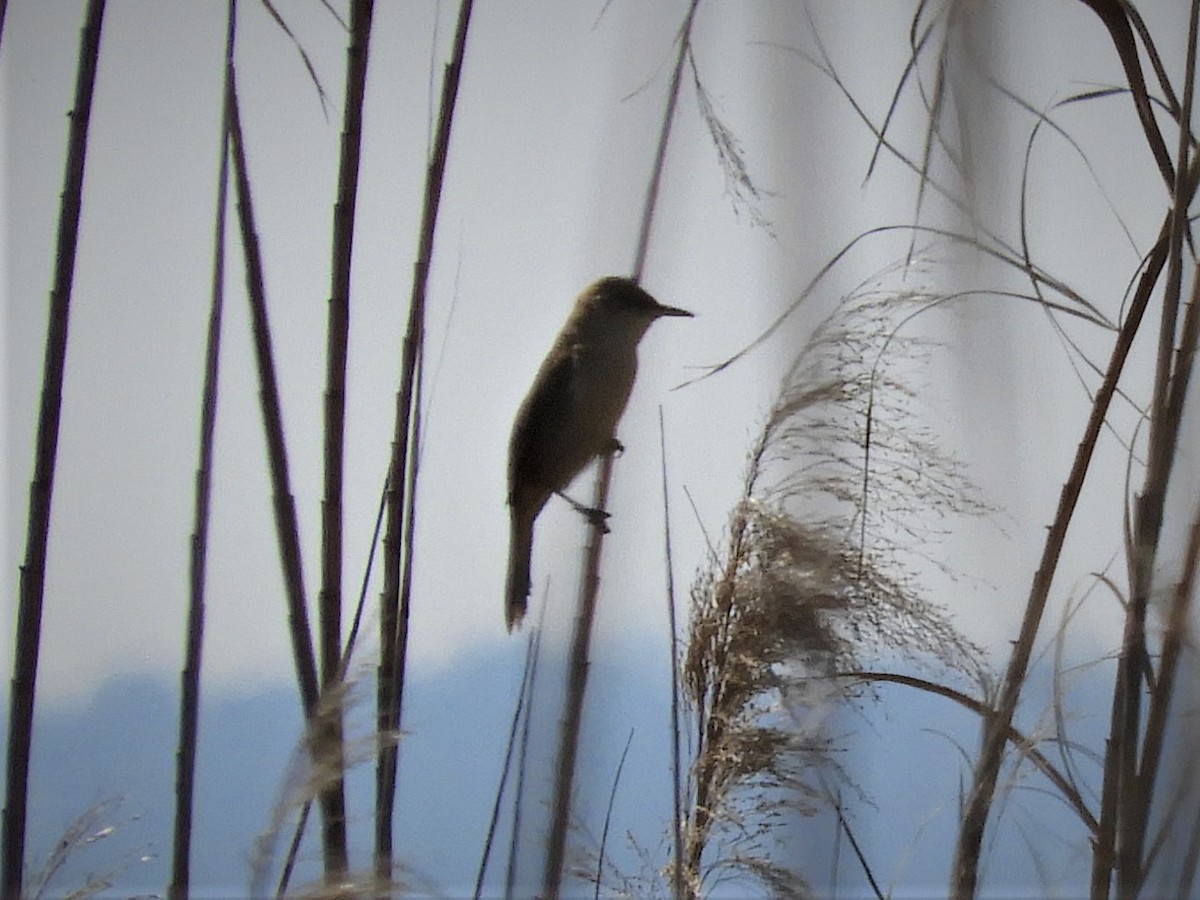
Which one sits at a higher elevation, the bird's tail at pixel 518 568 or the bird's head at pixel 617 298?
the bird's head at pixel 617 298

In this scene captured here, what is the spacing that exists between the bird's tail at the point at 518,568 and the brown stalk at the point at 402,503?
0.29 feet

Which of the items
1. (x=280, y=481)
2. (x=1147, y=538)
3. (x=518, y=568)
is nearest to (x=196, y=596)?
(x=280, y=481)

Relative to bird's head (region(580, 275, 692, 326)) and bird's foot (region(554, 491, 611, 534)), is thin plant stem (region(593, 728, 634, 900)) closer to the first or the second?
bird's foot (region(554, 491, 611, 534))

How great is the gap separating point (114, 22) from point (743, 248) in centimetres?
59

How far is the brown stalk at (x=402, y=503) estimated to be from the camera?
30.4 inches

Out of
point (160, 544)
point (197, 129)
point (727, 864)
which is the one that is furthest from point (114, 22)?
point (727, 864)

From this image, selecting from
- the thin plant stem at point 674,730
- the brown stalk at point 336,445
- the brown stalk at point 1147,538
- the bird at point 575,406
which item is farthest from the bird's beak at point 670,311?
the brown stalk at point 1147,538

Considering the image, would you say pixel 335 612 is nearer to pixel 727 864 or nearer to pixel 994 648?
pixel 727 864

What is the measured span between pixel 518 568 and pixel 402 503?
12 centimetres

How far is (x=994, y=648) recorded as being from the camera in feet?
2.84

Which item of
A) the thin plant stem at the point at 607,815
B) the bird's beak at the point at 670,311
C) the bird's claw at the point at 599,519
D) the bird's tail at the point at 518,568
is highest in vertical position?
the bird's beak at the point at 670,311

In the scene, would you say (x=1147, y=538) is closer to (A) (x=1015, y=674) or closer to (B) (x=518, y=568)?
(A) (x=1015, y=674)

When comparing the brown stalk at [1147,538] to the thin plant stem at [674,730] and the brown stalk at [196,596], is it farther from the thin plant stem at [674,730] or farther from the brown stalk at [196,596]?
the brown stalk at [196,596]

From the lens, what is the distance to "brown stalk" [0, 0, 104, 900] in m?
0.77
